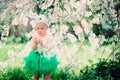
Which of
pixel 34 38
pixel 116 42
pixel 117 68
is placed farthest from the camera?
pixel 117 68

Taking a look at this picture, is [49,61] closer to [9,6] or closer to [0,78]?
[9,6]

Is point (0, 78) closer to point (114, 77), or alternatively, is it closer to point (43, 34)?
point (43, 34)

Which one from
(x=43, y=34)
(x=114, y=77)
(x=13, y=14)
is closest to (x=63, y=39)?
(x=43, y=34)

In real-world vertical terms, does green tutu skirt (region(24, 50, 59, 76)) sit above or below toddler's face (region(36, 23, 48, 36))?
below

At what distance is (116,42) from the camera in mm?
6324

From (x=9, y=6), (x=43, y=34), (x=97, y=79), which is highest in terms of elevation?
(x=9, y=6)

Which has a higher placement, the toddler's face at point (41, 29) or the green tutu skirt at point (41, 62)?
the toddler's face at point (41, 29)

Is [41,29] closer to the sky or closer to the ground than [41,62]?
closer to the sky

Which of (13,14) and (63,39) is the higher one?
(13,14)

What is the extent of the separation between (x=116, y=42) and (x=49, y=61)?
128 cm

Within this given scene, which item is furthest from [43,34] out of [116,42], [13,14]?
[116,42]

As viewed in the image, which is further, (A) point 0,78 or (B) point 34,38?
(A) point 0,78

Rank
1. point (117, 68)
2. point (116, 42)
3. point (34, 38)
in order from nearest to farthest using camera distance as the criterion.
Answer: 1. point (34, 38)
2. point (116, 42)
3. point (117, 68)

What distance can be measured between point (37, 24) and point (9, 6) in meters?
0.54
